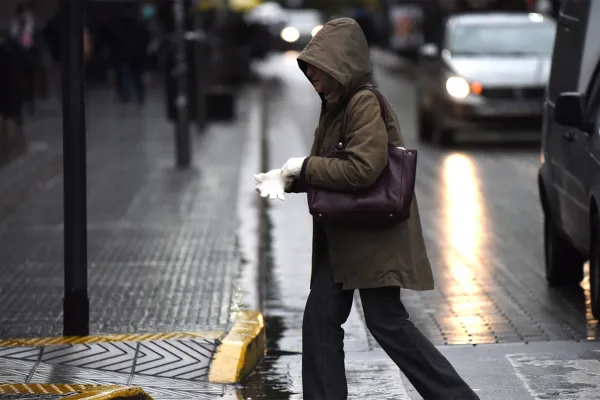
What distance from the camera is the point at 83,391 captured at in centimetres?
647

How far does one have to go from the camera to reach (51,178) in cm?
1670

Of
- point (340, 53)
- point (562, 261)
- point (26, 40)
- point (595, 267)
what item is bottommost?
point (26, 40)

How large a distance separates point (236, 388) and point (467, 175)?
33.1ft

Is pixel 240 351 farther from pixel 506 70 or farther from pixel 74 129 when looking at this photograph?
pixel 506 70

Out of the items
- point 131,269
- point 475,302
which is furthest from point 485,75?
point 475,302

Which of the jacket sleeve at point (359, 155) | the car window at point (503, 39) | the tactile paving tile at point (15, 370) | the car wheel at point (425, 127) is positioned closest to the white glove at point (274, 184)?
the jacket sleeve at point (359, 155)

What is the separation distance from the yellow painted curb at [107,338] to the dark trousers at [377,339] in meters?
1.85

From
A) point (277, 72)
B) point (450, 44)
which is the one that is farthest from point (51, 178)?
point (277, 72)

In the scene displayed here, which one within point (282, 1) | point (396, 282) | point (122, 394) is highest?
point (396, 282)

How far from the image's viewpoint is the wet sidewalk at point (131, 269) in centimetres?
740

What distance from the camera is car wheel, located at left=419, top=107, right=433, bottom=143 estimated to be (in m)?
21.7

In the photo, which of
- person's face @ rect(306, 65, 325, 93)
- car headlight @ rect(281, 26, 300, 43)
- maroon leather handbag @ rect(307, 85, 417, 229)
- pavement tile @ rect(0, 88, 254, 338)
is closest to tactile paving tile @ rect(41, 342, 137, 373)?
pavement tile @ rect(0, 88, 254, 338)

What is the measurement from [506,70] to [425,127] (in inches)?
79.5

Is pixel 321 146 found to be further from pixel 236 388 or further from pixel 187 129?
pixel 187 129
